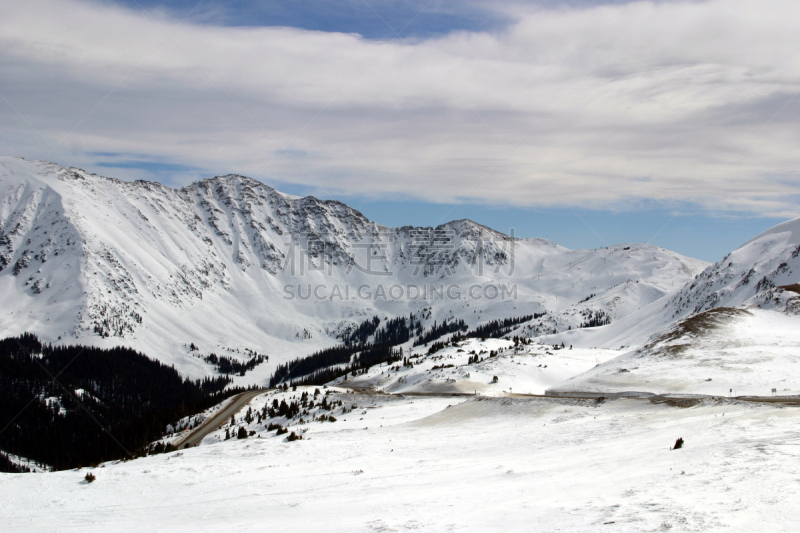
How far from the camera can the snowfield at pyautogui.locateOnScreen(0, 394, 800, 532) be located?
527 inches

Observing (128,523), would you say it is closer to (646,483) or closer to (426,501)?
(426,501)

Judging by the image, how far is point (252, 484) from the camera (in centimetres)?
1977

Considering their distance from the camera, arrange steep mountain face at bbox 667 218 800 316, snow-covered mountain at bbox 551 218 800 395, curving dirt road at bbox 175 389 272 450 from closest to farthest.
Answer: snow-covered mountain at bbox 551 218 800 395 → curving dirt road at bbox 175 389 272 450 → steep mountain face at bbox 667 218 800 316

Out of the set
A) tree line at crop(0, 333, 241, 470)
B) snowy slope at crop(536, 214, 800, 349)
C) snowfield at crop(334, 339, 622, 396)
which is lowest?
tree line at crop(0, 333, 241, 470)

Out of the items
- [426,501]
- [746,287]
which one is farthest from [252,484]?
[746,287]

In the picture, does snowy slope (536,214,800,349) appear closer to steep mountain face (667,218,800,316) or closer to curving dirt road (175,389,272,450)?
steep mountain face (667,218,800,316)

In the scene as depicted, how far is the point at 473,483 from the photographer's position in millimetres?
18234

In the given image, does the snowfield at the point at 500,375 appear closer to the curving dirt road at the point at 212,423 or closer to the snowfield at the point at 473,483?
the curving dirt road at the point at 212,423

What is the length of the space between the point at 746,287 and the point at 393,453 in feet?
428

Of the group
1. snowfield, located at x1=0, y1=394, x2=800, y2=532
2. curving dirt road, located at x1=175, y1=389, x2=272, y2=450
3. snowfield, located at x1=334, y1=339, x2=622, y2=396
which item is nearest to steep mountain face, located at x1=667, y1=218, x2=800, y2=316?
snowfield, located at x1=334, y1=339, x2=622, y2=396

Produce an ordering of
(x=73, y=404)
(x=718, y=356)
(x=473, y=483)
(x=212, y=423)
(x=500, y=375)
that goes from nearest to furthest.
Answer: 1. (x=473, y=483)
2. (x=718, y=356)
3. (x=212, y=423)
4. (x=500, y=375)
5. (x=73, y=404)

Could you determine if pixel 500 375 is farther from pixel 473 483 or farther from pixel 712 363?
pixel 473 483

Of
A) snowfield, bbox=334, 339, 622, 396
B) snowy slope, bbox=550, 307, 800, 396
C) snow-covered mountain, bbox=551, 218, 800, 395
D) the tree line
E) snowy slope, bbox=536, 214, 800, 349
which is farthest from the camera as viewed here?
snowy slope, bbox=536, 214, 800, 349

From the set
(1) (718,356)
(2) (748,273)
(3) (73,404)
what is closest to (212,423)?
(1) (718,356)
